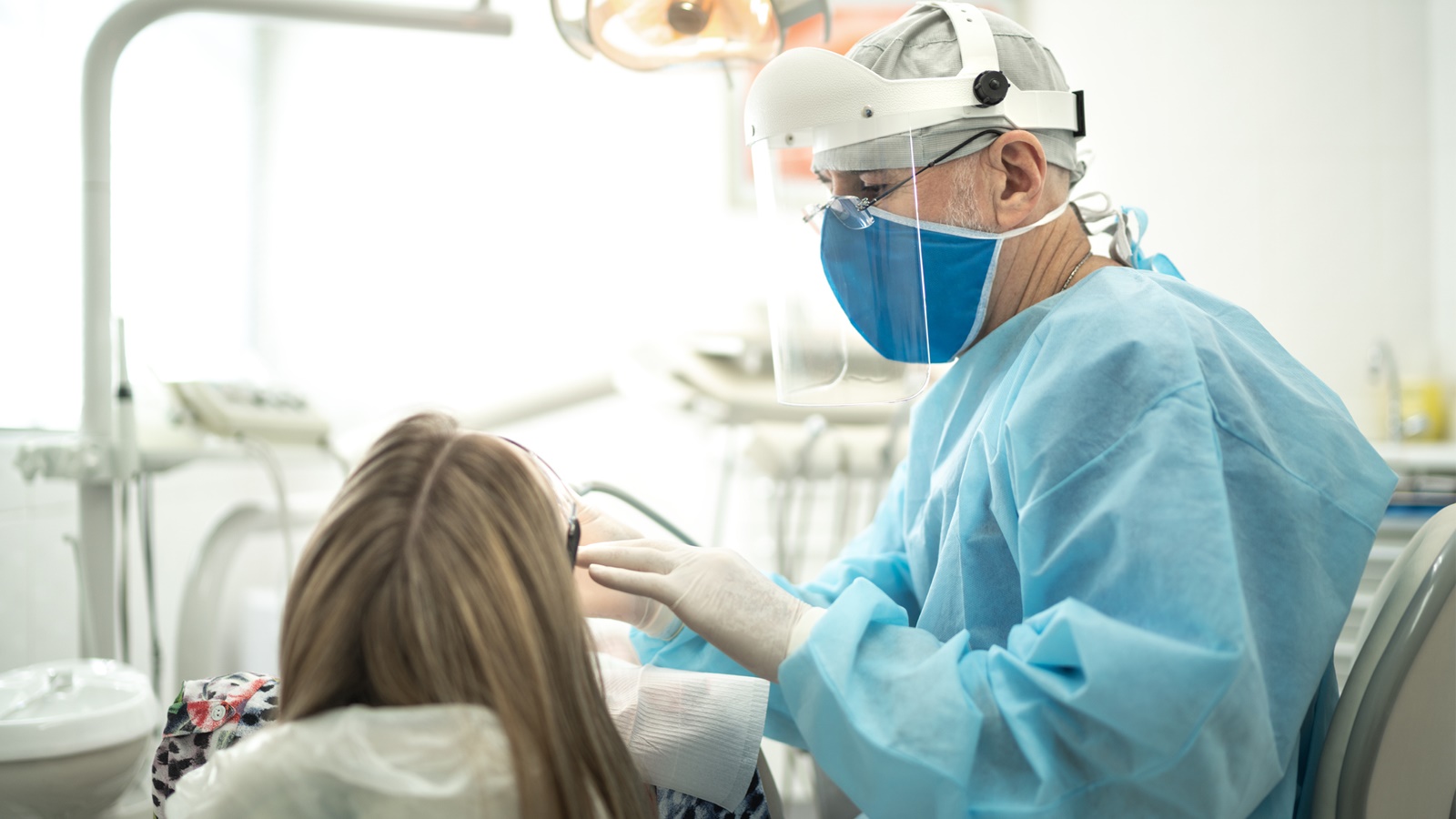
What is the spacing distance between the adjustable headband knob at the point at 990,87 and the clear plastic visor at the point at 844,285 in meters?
0.11

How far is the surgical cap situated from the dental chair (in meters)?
0.55

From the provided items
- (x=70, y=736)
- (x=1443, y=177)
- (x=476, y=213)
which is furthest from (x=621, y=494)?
(x=1443, y=177)

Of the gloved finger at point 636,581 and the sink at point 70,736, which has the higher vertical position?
the gloved finger at point 636,581

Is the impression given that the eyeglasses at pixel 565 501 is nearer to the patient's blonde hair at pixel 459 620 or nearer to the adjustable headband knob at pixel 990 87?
the patient's blonde hair at pixel 459 620

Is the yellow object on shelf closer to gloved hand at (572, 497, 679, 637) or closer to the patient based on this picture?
gloved hand at (572, 497, 679, 637)

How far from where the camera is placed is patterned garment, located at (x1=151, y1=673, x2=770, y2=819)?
2.87 feet

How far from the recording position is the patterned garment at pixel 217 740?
87 cm

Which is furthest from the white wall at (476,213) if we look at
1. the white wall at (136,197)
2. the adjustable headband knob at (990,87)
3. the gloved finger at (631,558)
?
the gloved finger at (631,558)

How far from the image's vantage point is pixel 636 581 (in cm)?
88

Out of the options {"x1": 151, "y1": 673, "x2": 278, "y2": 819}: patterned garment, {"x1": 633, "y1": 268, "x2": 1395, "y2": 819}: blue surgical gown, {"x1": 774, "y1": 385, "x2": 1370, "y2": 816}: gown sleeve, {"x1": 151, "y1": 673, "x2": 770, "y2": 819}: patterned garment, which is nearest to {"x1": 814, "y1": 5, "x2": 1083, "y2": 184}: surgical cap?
{"x1": 633, "y1": 268, "x2": 1395, "y2": 819}: blue surgical gown

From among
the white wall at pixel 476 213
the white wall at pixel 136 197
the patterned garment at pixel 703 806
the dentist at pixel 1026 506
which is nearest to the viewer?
the dentist at pixel 1026 506

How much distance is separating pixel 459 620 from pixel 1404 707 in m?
0.82

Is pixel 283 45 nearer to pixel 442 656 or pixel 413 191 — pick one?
pixel 413 191

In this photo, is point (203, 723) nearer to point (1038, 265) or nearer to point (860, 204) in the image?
point (860, 204)
